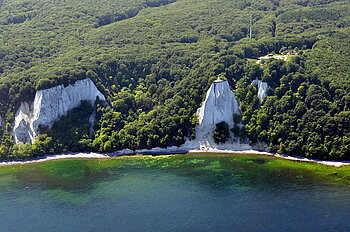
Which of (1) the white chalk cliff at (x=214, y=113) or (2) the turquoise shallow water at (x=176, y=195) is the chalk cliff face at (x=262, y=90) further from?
(2) the turquoise shallow water at (x=176, y=195)

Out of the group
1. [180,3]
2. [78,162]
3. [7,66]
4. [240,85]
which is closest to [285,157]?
[240,85]

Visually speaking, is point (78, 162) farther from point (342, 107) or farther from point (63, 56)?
point (342, 107)

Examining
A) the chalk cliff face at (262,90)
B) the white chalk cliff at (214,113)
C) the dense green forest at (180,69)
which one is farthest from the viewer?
the chalk cliff face at (262,90)

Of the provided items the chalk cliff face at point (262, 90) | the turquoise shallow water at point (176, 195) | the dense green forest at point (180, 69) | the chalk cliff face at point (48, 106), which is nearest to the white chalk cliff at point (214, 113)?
the dense green forest at point (180, 69)

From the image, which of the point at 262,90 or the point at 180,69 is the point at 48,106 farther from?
the point at 262,90

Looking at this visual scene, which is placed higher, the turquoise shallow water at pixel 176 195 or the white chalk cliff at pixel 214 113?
the white chalk cliff at pixel 214 113

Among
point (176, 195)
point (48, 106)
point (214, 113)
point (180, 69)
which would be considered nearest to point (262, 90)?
point (214, 113)

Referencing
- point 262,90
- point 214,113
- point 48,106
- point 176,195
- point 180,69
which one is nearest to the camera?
point 176,195
